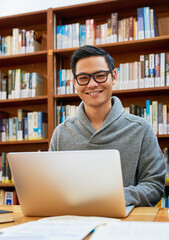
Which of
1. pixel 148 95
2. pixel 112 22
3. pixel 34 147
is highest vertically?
pixel 112 22

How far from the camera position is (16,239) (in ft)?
2.26

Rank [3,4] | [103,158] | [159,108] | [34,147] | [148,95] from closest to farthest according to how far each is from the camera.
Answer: [103,158]
[159,108]
[148,95]
[34,147]
[3,4]

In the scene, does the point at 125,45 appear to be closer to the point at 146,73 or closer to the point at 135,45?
the point at 135,45

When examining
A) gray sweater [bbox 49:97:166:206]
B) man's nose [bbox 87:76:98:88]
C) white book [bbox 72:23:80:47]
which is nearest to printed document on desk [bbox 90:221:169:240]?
gray sweater [bbox 49:97:166:206]

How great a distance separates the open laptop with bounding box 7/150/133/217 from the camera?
90cm

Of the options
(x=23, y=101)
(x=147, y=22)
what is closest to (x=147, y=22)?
(x=147, y=22)

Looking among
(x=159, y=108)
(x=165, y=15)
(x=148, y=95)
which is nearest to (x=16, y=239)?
(x=159, y=108)

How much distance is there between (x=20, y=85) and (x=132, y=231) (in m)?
2.45

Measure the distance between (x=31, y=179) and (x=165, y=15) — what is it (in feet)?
7.65

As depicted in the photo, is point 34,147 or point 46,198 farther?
point 34,147

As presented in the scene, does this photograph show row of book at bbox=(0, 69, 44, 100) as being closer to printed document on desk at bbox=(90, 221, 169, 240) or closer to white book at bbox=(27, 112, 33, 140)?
white book at bbox=(27, 112, 33, 140)

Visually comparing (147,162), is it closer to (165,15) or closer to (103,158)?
(103,158)

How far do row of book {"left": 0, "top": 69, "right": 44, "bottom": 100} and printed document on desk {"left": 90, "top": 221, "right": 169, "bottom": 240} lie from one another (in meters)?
2.31

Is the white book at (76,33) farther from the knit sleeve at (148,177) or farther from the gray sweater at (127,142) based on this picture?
the knit sleeve at (148,177)
